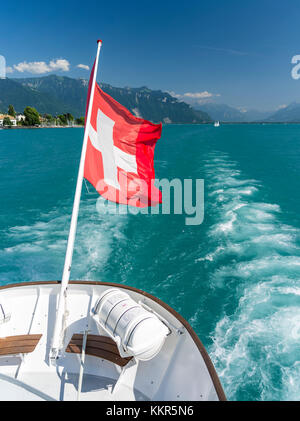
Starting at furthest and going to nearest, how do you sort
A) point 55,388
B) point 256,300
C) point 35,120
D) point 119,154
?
1. point 35,120
2. point 256,300
3. point 119,154
4. point 55,388

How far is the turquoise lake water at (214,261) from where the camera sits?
7.40m

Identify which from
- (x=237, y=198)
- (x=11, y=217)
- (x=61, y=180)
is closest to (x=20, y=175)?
(x=61, y=180)

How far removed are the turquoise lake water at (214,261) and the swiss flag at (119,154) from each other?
5.14 metres

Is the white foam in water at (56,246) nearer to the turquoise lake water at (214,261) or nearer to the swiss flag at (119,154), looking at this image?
the turquoise lake water at (214,261)

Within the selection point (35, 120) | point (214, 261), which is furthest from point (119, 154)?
point (35, 120)

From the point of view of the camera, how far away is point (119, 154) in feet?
22.6

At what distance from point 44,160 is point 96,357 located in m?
39.0

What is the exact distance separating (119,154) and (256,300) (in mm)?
7641

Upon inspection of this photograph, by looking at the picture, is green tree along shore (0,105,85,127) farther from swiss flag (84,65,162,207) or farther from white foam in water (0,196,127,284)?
swiss flag (84,65,162,207)

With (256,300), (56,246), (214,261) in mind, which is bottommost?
(256,300)

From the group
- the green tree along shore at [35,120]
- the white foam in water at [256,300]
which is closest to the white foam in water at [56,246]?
the white foam in water at [256,300]

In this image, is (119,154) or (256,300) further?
(256,300)

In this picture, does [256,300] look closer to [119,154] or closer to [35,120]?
[119,154]

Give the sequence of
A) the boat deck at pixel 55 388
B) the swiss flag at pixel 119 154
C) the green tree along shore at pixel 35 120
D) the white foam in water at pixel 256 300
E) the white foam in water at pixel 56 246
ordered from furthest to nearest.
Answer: the green tree along shore at pixel 35 120, the white foam in water at pixel 56 246, the white foam in water at pixel 256 300, the swiss flag at pixel 119 154, the boat deck at pixel 55 388
